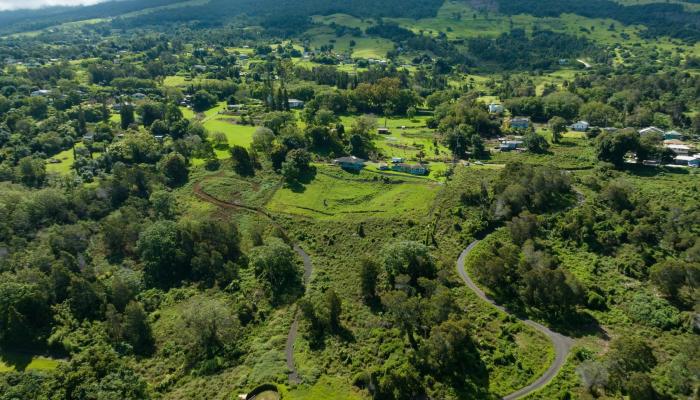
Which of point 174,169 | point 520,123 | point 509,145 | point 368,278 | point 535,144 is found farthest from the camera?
point 520,123

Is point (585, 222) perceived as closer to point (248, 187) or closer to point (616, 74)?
point (248, 187)

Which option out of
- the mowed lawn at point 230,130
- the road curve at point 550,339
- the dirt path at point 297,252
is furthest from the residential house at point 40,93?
the road curve at point 550,339

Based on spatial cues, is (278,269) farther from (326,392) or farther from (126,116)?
(126,116)

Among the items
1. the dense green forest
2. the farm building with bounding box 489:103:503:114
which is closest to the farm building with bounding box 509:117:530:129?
the dense green forest

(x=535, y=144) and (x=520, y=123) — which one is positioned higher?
(x=520, y=123)

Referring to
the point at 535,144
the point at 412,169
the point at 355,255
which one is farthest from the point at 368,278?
the point at 535,144

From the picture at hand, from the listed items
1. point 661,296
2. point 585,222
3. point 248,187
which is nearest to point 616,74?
point 585,222
